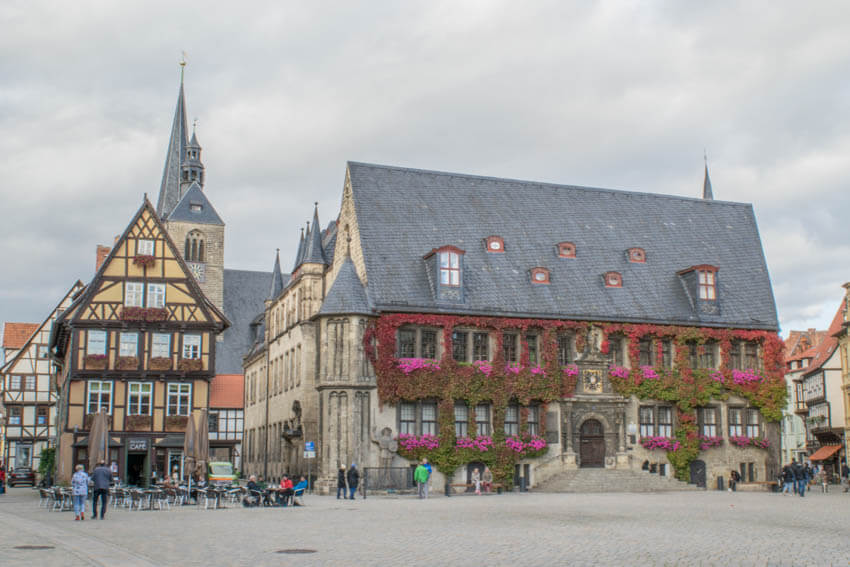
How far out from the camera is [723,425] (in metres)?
47.2

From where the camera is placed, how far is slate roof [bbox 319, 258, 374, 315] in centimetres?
4200

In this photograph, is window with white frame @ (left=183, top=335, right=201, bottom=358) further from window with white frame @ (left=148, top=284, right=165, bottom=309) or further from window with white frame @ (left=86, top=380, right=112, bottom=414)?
window with white frame @ (left=86, top=380, right=112, bottom=414)

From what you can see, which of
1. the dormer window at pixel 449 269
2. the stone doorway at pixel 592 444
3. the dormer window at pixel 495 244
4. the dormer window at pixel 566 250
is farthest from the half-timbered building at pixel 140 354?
the stone doorway at pixel 592 444

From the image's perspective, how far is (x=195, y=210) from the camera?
9919cm

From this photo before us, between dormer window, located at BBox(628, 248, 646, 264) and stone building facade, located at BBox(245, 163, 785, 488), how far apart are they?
0.12 metres

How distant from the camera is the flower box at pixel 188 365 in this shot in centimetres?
4778

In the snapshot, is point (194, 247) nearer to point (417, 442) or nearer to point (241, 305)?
point (241, 305)

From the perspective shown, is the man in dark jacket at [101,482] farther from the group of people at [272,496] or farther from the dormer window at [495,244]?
the dormer window at [495,244]

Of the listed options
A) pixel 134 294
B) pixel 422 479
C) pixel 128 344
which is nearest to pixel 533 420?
pixel 422 479

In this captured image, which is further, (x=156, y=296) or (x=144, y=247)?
(x=144, y=247)

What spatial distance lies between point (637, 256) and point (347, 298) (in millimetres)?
15801

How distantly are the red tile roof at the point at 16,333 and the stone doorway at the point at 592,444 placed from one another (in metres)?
60.1

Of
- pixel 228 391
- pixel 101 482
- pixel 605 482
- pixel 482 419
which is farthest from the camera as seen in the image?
pixel 228 391

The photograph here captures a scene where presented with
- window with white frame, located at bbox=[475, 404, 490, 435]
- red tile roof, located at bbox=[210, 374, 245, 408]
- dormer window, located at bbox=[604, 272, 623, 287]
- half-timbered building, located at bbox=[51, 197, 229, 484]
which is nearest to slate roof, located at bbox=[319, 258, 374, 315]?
window with white frame, located at bbox=[475, 404, 490, 435]
